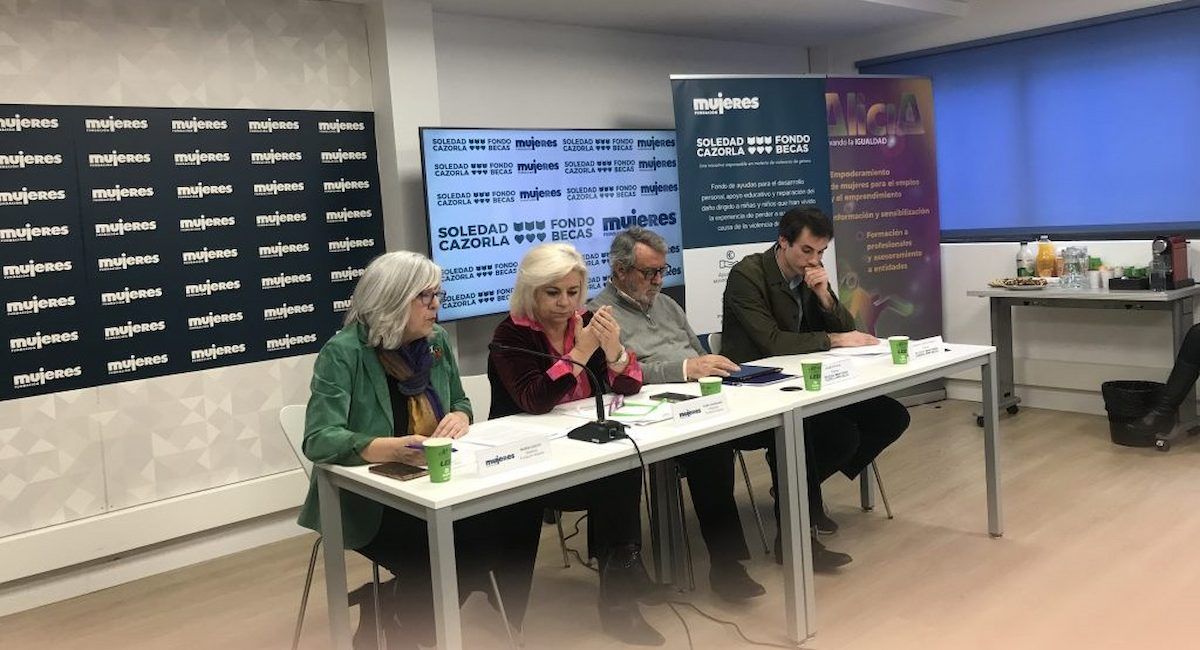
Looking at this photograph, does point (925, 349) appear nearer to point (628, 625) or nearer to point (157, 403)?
point (628, 625)

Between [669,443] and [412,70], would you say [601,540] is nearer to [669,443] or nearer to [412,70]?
[669,443]

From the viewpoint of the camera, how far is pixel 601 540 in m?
2.71

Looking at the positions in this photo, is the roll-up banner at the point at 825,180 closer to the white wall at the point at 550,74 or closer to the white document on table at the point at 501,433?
the white wall at the point at 550,74

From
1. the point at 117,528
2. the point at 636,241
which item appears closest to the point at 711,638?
the point at 636,241

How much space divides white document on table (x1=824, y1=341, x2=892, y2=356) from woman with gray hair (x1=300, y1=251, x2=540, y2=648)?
150cm

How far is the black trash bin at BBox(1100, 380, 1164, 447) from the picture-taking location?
14.7 ft

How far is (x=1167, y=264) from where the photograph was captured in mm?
4602

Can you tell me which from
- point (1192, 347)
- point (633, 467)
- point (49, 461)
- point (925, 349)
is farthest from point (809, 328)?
point (49, 461)

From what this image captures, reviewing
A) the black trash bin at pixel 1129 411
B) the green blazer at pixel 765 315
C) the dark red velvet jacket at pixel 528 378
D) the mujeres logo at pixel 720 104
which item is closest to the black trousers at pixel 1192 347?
the black trash bin at pixel 1129 411

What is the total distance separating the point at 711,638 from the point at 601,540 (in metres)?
0.44

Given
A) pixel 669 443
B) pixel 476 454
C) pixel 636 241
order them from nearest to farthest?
pixel 476 454 < pixel 669 443 < pixel 636 241

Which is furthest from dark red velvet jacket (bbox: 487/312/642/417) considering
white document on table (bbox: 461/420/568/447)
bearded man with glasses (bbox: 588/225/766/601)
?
bearded man with glasses (bbox: 588/225/766/601)

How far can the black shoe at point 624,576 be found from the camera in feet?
8.86

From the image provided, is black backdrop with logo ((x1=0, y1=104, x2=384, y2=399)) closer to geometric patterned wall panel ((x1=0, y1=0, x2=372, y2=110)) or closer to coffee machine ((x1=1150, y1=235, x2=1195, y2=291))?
geometric patterned wall panel ((x1=0, y1=0, x2=372, y2=110))
